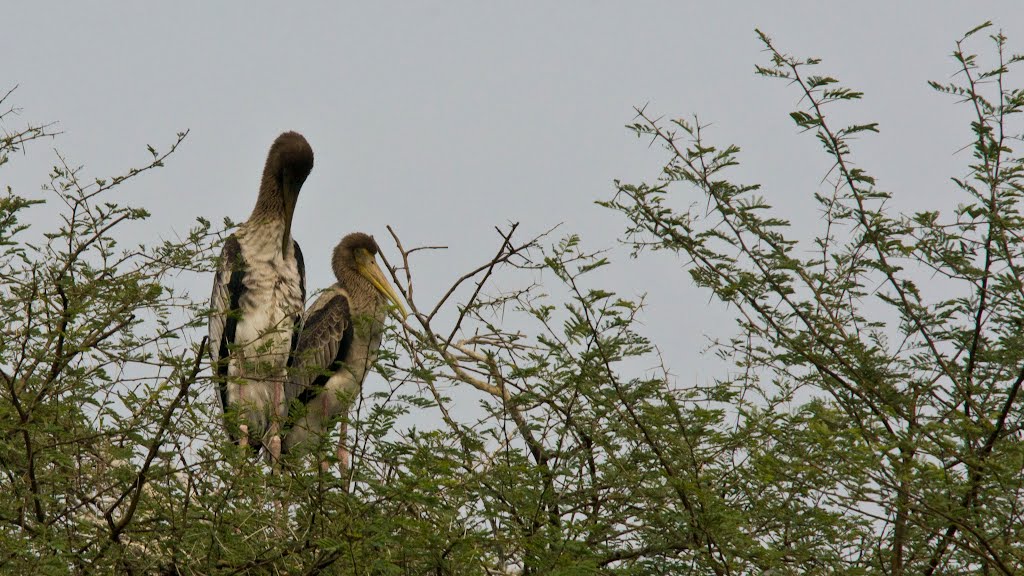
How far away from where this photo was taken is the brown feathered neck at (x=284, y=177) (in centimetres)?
754

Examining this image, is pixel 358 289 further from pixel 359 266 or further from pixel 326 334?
pixel 326 334

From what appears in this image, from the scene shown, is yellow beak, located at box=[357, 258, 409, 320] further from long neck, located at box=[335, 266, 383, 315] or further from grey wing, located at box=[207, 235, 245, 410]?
grey wing, located at box=[207, 235, 245, 410]

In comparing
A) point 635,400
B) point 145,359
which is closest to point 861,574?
point 635,400

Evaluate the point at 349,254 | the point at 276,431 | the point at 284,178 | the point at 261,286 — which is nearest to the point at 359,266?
the point at 349,254

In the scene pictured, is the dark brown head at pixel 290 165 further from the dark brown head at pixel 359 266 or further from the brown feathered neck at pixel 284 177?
the dark brown head at pixel 359 266

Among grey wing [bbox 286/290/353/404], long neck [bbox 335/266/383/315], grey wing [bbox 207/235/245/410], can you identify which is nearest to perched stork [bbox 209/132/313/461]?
grey wing [bbox 207/235/245/410]

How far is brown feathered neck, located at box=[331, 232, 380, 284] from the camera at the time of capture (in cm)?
818

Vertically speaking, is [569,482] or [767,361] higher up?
[767,361]

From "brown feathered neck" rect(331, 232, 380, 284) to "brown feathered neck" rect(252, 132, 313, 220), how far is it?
0.69 metres

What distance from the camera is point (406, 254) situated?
549cm

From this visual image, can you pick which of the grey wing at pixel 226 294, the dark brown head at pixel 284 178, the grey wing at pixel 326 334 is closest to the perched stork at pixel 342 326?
the grey wing at pixel 326 334

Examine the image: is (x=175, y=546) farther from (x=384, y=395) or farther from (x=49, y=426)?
(x=384, y=395)

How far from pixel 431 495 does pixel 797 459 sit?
118cm

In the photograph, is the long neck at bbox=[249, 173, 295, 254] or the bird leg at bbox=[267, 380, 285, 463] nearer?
the bird leg at bbox=[267, 380, 285, 463]
